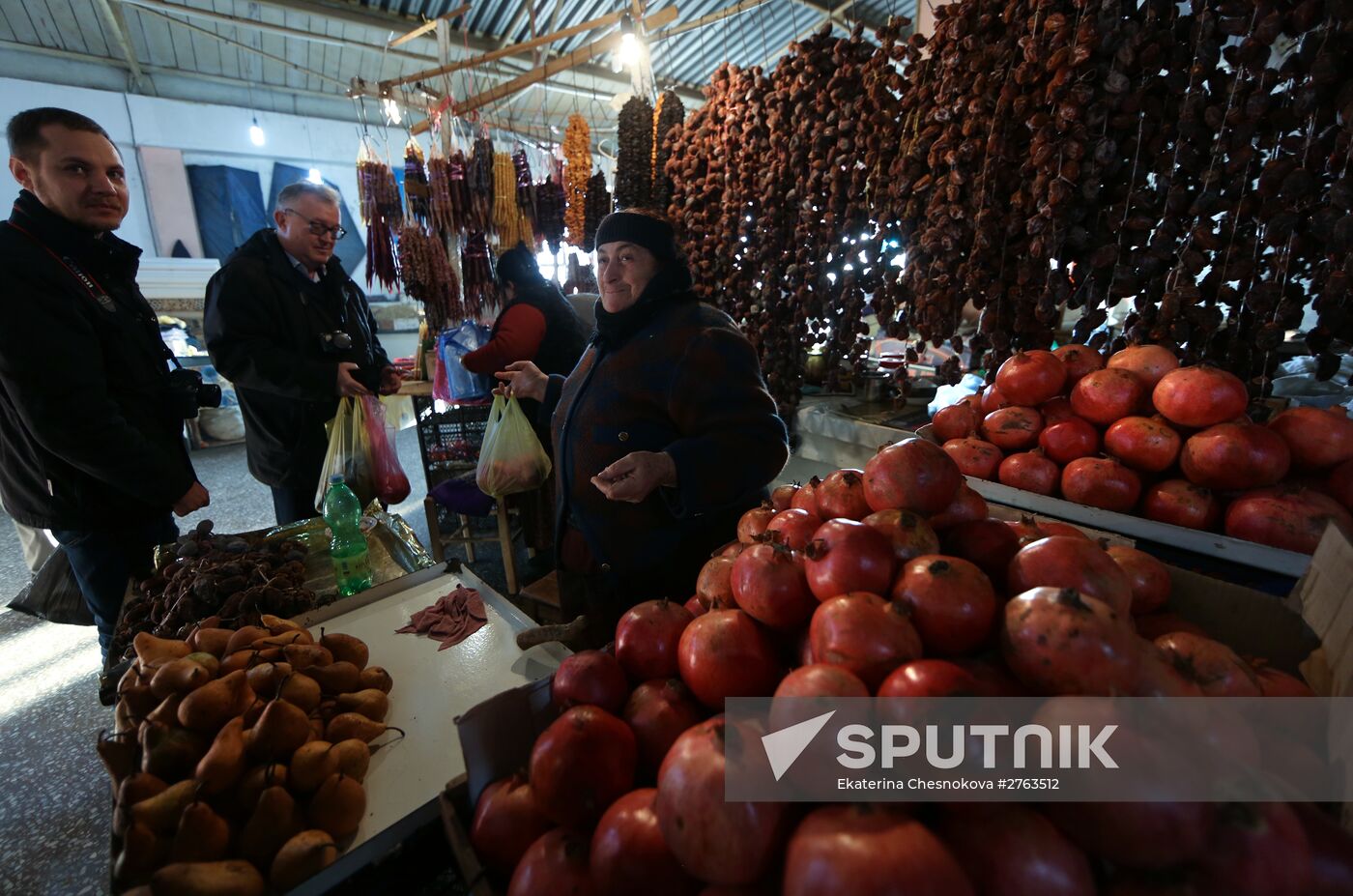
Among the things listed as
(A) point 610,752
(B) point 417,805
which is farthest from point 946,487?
(B) point 417,805

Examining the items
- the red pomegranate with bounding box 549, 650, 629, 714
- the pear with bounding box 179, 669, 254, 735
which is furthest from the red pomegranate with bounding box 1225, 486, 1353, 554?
the pear with bounding box 179, 669, 254, 735

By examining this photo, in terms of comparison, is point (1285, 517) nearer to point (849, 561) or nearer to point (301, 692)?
point (849, 561)

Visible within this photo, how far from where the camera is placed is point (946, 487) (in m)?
0.98

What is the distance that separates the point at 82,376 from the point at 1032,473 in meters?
2.82

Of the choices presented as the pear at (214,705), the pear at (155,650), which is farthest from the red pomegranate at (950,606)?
the pear at (155,650)

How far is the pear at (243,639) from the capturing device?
1.22 m

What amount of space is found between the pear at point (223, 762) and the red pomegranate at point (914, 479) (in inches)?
46.0

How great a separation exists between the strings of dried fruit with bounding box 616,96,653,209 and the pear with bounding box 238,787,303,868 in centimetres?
322

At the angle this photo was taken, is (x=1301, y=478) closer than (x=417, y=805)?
No

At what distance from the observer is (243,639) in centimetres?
123

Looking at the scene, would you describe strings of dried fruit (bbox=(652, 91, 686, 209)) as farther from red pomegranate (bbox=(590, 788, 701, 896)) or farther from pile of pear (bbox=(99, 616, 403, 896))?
red pomegranate (bbox=(590, 788, 701, 896))

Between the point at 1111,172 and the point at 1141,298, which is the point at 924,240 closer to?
the point at 1111,172

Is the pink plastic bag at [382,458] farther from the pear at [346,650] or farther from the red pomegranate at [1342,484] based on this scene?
the red pomegranate at [1342,484]

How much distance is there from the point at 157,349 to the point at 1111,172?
3390mm
